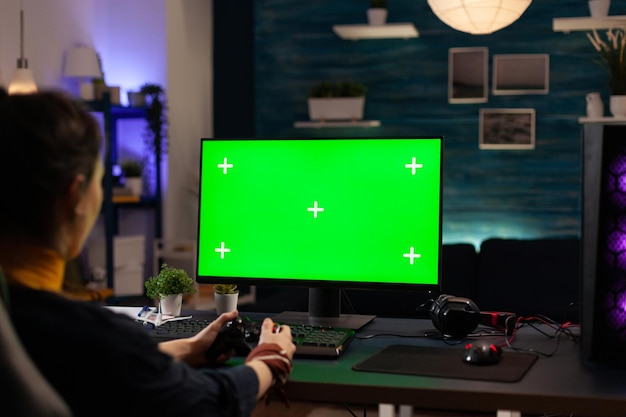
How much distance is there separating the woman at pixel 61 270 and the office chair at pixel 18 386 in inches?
5.7

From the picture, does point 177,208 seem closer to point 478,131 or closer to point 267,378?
point 478,131

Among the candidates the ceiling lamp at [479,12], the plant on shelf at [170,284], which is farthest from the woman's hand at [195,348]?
the ceiling lamp at [479,12]

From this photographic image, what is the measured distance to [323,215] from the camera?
2152 millimetres

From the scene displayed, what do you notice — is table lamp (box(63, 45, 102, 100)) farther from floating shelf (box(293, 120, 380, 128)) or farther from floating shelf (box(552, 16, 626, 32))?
floating shelf (box(552, 16, 626, 32))

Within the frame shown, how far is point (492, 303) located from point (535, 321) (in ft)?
6.31

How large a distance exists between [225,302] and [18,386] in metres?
1.21

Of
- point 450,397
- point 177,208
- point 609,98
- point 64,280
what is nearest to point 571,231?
point 609,98

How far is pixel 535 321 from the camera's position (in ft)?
7.20

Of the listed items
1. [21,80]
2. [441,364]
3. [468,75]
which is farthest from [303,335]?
[468,75]

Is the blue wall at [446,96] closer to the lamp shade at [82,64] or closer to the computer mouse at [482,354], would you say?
the lamp shade at [82,64]

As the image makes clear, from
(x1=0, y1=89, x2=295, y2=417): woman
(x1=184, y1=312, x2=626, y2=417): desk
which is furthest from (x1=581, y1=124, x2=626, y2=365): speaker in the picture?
(x1=0, y1=89, x2=295, y2=417): woman

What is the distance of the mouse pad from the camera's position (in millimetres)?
1605

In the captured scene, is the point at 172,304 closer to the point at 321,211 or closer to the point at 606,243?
the point at 321,211

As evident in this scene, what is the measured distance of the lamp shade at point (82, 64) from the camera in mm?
5965
